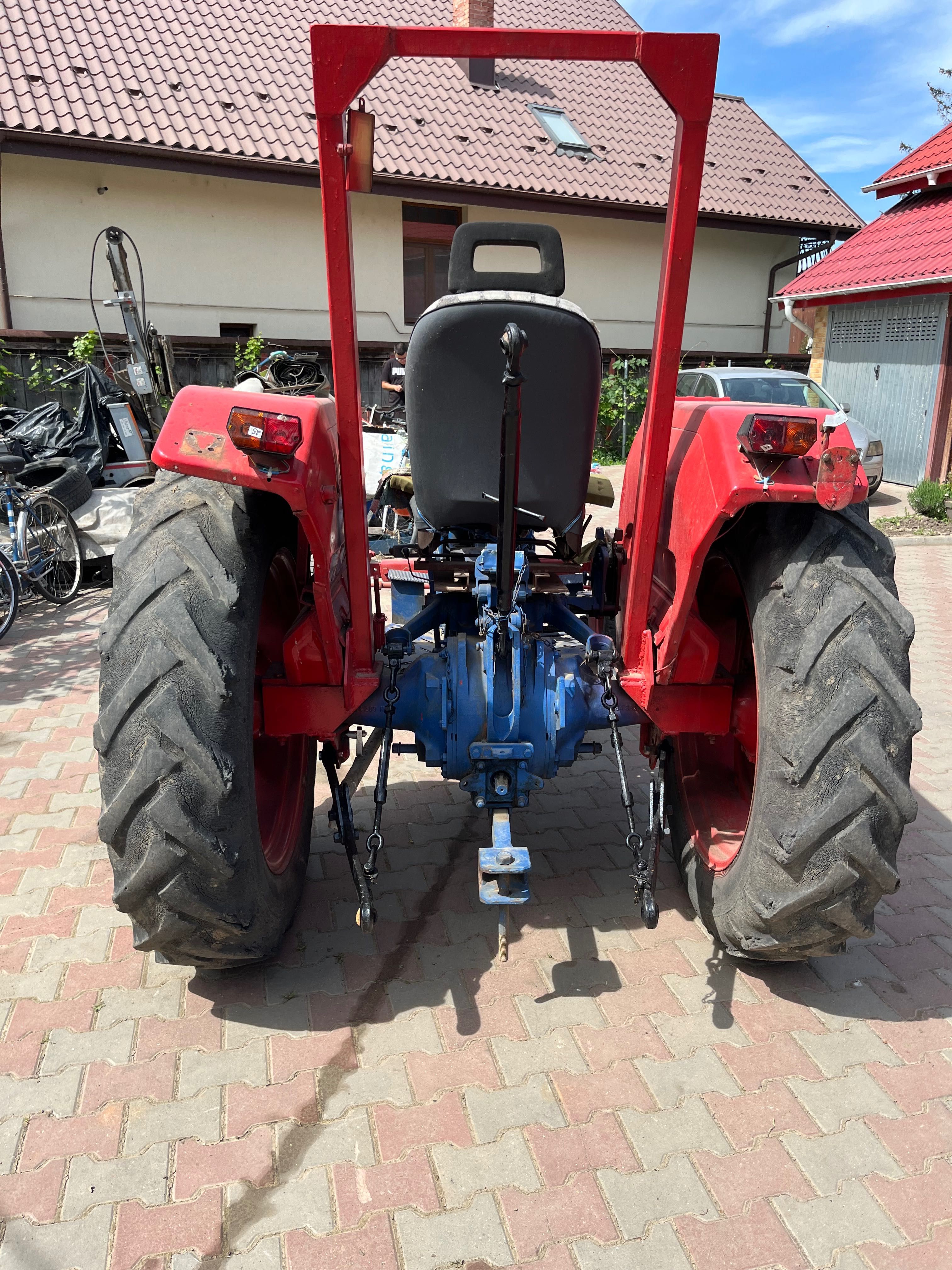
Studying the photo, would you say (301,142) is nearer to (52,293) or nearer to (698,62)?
(52,293)

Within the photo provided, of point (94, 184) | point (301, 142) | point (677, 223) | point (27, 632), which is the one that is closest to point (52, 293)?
point (94, 184)

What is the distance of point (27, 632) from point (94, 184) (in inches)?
321

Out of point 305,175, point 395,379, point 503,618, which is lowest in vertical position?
point 503,618

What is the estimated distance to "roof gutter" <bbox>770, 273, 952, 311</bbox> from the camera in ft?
35.6

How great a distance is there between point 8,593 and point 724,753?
15.6 feet

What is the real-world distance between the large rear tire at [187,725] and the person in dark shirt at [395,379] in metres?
5.17

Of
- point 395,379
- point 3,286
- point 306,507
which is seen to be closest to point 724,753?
point 306,507

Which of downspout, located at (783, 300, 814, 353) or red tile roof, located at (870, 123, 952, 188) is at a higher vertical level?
red tile roof, located at (870, 123, 952, 188)

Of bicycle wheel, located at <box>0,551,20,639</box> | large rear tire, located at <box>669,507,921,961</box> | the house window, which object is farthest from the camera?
the house window

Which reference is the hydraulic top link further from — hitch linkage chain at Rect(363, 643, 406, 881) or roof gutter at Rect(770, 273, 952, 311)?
roof gutter at Rect(770, 273, 952, 311)

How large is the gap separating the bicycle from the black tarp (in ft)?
2.11

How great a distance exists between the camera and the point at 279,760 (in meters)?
2.86

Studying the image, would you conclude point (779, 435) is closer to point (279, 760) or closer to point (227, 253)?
point (279, 760)

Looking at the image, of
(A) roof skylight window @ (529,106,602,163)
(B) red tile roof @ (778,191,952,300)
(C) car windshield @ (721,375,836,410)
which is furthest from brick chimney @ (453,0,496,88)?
(C) car windshield @ (721,375,836,410)
